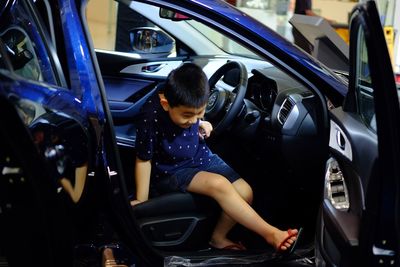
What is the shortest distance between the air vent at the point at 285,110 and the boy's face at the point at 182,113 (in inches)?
14.0

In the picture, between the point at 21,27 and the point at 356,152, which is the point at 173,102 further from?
the point at 356,152

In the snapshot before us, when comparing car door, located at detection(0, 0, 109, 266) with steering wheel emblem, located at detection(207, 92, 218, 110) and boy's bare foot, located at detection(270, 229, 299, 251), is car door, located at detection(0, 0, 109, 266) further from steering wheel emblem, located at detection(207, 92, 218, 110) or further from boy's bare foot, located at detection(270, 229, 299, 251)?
steering wheel emblem, located at detection(207, 92, 218, 110)

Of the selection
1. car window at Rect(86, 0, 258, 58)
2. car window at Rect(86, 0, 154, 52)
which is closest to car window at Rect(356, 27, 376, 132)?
car window at Rect(86, 0, 258, 58)

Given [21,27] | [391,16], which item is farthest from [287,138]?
[391,16]

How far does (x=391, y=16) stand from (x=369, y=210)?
4595mm

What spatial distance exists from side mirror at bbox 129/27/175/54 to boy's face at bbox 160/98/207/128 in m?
1.30

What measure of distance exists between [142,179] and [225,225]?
403 millimetres

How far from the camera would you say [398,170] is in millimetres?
1587

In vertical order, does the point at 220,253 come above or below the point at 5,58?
below

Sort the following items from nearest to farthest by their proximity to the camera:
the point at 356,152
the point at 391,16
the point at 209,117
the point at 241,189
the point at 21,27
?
1. the point at 356,152
2. the point at 21,27
3. the point at 241,189
4. the point at 209,117
5. the point at 391,16

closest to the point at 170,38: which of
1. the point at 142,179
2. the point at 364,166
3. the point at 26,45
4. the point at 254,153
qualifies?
Answer: the point at 254,153

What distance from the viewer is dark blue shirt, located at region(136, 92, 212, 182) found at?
236 centimetres

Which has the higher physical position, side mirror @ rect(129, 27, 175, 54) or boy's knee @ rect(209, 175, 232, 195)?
side mirror @ rect(129, 27, 175, 54)

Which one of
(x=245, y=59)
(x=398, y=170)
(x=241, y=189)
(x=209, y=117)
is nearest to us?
(x=398, y=170)
